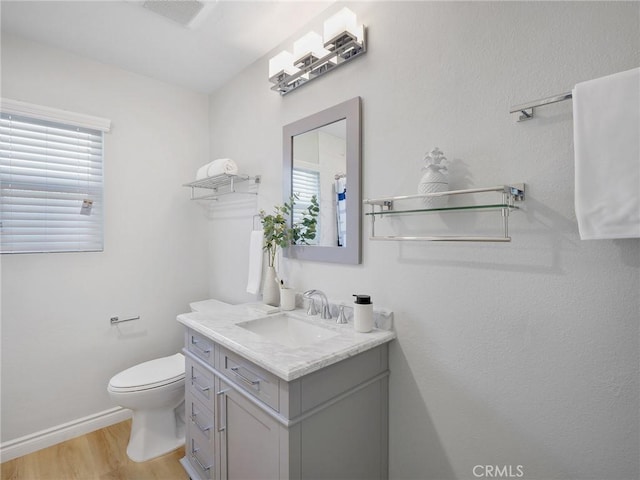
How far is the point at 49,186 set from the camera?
2047mm

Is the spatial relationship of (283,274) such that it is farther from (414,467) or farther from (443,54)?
(443,54)

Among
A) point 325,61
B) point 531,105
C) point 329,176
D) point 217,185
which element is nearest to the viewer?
point 531,105

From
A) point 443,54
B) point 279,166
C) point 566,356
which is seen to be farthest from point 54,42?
point 566,356

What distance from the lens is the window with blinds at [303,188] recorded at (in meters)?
1.78

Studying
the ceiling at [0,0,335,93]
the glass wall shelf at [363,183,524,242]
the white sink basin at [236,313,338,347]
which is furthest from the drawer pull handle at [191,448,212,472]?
the ceiling at [0,0,335,93]

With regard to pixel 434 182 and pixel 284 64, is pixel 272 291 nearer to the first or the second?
pixel 434 182

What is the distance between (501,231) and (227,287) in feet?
6.62

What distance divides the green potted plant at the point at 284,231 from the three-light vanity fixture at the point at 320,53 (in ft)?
2.17

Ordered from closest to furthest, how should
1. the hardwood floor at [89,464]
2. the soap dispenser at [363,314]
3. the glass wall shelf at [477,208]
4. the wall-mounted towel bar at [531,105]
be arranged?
the wall-mounted towel bar at [531,105] < the glass wall shelf at [477,208] < the soap dispenser at [363,314] < the hardwood floor at [89,464]

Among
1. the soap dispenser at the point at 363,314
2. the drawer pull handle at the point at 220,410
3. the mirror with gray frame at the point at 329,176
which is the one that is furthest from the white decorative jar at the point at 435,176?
the drawer pull handle at the point at 220,410

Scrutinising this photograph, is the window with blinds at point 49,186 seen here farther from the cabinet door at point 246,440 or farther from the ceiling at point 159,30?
the cabinet door at point 246,440

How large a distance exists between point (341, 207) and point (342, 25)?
84 cm

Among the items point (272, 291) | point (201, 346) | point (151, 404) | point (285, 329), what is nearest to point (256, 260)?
point (272, 291)

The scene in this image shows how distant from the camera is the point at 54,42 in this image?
6.57ft
